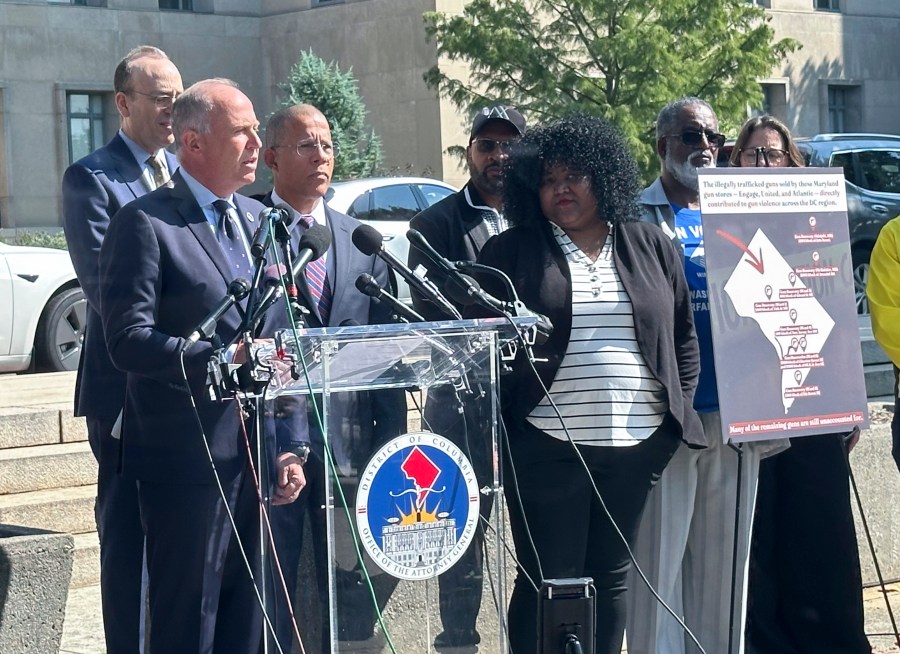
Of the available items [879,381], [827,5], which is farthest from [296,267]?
[827,5]

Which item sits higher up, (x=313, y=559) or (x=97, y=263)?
(x=97, y=263)

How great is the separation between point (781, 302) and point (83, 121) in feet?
81.1

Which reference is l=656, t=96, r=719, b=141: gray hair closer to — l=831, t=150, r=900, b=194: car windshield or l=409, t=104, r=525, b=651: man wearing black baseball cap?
l=409, t=104, r=525, b=651: man wearing black baseball cap

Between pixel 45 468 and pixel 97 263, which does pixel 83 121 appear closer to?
pixel 45 468

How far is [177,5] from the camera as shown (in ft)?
97.0

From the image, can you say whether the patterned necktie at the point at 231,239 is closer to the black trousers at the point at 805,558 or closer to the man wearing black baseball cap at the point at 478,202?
the man wearing black baseball cap at the point at 478,202

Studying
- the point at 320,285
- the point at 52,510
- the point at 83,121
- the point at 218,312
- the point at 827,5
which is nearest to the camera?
the point at 218,312

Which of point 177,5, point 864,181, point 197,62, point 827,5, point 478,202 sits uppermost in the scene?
point 827,5

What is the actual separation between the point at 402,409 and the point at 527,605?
1.18 metres

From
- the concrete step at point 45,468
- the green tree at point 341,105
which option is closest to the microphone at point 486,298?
the concrete step at point 45,468

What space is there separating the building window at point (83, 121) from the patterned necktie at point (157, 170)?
23462 millimetres

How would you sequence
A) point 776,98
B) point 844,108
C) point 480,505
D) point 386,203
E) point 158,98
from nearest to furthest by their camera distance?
point 480,505 < point 158,98 < point 386,203 < point 776,98 < point 844,108

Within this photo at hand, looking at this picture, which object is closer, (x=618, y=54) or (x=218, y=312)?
(x=218, y=312)

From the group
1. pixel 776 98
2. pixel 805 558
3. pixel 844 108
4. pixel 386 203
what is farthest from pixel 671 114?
pixel 844 108
